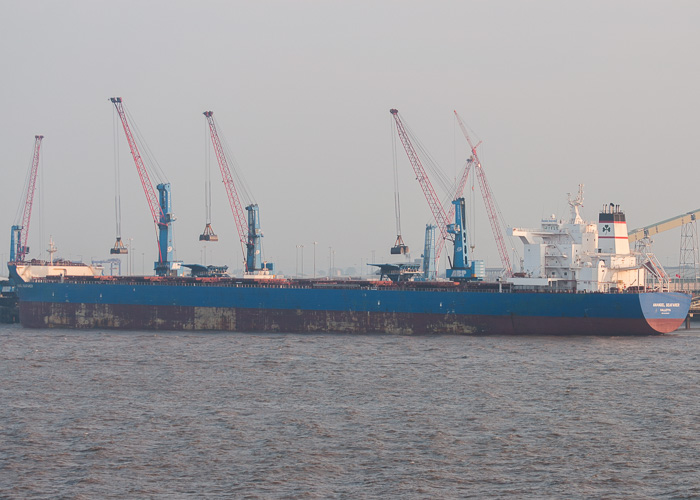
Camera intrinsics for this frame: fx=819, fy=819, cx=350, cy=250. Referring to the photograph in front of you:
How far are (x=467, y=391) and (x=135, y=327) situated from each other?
39.0 meters

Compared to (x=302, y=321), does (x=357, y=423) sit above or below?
below

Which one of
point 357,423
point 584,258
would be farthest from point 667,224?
point 357,423

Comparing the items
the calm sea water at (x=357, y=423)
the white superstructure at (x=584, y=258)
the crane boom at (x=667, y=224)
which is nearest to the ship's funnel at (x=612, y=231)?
the white superstructure at (x=584, y=258)

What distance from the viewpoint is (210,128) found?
289 feet

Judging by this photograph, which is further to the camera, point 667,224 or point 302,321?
point 667,224

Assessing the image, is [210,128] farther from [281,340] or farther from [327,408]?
[327,408]

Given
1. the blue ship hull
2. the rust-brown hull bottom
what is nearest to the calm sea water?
the blue ship hull

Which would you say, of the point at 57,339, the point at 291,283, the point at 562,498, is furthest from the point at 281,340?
the point at 562,498

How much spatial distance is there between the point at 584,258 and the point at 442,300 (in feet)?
31.9

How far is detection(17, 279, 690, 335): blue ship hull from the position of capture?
50.1 metres

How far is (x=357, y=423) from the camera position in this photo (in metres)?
28.0

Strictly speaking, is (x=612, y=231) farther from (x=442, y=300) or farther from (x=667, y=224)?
(x=667, y=224)

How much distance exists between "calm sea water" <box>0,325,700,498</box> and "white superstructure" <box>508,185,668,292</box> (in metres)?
6.95

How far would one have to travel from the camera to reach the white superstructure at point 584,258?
2051 inches
